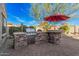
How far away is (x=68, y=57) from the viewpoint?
4.84 meters

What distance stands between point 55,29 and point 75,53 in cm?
54

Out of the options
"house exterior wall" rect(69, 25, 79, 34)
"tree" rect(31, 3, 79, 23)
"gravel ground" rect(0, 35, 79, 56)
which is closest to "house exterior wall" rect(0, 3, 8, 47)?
"gravel ground" rect(0, 35, 79, 56)

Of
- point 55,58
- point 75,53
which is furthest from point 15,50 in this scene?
point 75,53

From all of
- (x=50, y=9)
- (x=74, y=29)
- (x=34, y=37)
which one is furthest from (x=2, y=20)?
(x=74, y=29)

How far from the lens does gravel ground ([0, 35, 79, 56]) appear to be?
486cm

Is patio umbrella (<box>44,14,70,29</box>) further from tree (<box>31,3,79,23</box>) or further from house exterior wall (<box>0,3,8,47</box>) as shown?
house exterior wall (<box>0,3,8,47</box>)

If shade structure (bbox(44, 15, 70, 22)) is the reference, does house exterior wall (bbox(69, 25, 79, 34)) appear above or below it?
below

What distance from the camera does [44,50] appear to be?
16.0 feet

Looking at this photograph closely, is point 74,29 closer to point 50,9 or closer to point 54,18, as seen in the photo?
point 54,18

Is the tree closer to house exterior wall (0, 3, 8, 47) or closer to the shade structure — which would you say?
the shade structure

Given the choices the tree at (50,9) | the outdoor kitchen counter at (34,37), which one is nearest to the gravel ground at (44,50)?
the outdoor kitchen counter at (34,37)

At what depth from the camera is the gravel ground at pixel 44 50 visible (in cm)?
486

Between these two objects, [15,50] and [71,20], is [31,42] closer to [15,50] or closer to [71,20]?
[15,50]

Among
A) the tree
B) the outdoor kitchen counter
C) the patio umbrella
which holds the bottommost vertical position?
the outdoor kitchen counter
